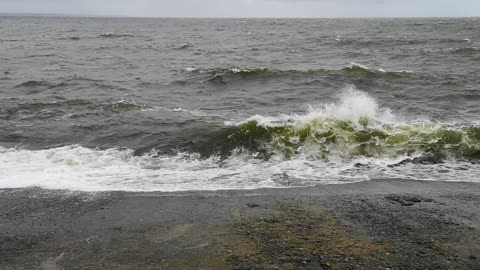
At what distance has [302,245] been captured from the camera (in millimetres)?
5367

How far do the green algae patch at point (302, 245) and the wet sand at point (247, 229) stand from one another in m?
0.01

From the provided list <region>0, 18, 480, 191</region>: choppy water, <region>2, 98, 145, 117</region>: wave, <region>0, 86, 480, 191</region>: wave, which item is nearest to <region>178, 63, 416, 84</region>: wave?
<region>0, 18, 480, 191</region>: choppy water

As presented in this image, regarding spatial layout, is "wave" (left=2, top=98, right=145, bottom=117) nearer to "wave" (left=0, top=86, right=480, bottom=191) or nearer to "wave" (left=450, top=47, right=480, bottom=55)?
"wave" (left=0, top=86, right=480, bottom=191)

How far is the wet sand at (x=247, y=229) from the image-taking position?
Answer: 202 inches

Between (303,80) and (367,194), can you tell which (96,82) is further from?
(367,194)

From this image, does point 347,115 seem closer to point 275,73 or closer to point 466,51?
point 275,73

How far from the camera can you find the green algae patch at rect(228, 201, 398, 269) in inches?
196

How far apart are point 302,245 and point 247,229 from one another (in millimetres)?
892

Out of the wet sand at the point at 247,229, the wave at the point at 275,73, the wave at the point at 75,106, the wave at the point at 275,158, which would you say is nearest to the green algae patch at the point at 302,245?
the wet sand at the point at 247,229

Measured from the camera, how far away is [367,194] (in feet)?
24.1

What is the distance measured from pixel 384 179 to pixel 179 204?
4.17 metres

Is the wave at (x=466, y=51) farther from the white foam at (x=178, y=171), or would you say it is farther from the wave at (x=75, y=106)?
the wave at (x=75, y=106)

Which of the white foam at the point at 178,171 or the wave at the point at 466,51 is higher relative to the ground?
the wave at the point at 466,51

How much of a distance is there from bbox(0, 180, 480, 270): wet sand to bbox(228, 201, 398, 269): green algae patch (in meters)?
0.01
